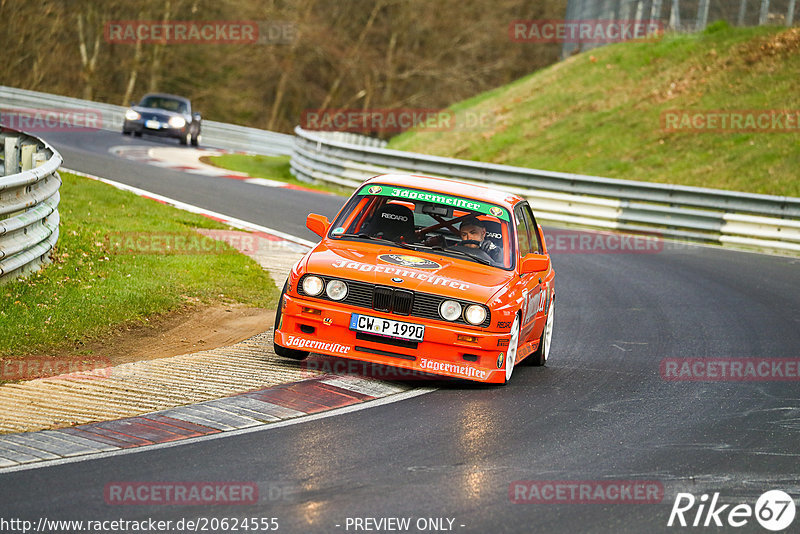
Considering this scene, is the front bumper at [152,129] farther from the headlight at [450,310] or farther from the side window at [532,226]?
the headlight at [450,310]

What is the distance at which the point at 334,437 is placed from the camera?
641 cm

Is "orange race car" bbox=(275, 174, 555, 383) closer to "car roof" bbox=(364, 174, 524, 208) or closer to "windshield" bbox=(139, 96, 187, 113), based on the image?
"car roof" bbox=(364, 174, 524, 208)

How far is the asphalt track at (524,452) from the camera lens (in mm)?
5176

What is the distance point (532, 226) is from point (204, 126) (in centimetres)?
3055

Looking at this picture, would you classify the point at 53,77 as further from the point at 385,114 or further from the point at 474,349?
the point at 474,349

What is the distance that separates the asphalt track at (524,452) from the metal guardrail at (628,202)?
856 centimetres

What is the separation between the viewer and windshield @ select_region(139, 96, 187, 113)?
103 ft

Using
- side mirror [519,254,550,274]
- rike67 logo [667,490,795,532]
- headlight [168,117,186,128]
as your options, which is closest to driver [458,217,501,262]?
side mirror [519,254,550,274]

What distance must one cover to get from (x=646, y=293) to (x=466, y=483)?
869cm

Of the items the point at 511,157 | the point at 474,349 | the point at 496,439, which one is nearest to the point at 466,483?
the point at 496,439

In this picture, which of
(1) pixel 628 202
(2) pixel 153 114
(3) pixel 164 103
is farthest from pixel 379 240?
(3) pixel 164 103

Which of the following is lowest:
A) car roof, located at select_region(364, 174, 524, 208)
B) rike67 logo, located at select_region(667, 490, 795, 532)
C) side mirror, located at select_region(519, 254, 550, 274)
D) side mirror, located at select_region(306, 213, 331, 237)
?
rike67 logo, located at select_region(667, 490, 795, 532)

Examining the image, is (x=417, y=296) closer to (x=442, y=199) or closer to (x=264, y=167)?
(x=442, y=199)

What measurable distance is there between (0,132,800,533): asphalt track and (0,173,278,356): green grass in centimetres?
296
